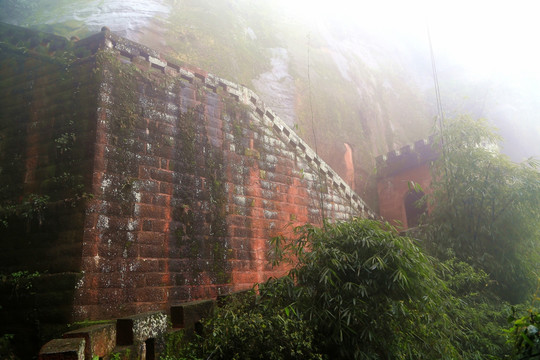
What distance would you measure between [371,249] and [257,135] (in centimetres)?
382

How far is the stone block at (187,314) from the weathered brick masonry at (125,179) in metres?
0.94

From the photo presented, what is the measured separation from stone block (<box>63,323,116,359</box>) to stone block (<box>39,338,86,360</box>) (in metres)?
0.11

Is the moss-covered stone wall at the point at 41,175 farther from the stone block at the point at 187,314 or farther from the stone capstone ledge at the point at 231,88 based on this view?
the stone block at the point at 187,314

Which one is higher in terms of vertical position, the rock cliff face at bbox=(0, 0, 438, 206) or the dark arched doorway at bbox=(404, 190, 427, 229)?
the rock cliff face at bbox=(0, 0, 438, 206)

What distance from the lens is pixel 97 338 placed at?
3.75 meters

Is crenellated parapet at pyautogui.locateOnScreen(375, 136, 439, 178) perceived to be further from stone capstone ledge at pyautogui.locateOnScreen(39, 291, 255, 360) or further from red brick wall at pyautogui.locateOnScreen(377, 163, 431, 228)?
stone capstone ledge at pyautogui.locateOnScreen(39, 291, 255, 360)

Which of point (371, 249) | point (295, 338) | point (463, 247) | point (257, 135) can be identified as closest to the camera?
point (295, 338)

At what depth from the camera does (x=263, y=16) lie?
61.6ft

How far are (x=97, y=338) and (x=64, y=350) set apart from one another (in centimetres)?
39

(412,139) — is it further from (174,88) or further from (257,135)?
(174,88)

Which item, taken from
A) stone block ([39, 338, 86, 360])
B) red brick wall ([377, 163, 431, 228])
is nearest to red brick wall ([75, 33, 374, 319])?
stone block ([39, 338, 86, 360])

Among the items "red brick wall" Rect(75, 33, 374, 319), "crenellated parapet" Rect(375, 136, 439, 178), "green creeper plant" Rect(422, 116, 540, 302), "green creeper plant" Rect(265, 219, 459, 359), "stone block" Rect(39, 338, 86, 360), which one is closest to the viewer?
"stone block" Rect(39, 338, 86, 360)

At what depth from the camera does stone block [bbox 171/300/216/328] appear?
4.72 m

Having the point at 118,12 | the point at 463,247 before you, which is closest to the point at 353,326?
the point at 463,247
